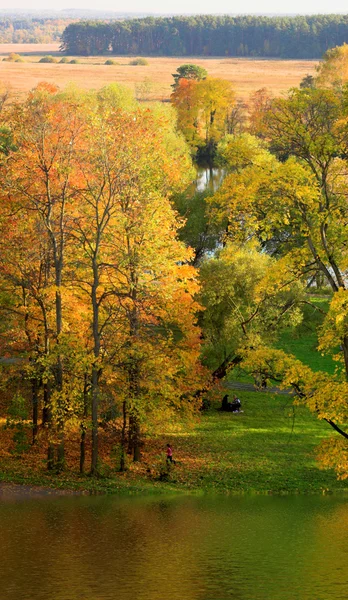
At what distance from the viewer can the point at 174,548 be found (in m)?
25.4

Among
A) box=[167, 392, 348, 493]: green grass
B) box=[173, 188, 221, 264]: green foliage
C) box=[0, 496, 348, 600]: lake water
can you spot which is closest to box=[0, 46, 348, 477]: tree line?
box=[167, 392, 348, 493]: green grass

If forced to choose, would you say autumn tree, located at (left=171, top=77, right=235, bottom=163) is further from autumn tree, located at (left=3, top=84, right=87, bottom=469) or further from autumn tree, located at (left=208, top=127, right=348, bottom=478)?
autumn tree, located at (left=208, top=127, right=348, bottom=478)

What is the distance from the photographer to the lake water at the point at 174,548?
20.7m

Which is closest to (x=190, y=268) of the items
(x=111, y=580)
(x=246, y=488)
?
(x=246, y=488)

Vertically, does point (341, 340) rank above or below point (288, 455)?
→ above

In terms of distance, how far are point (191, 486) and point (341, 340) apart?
378 inches

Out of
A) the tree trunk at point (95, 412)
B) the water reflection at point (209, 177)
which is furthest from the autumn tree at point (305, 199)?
the water reflection at point (209, 177)

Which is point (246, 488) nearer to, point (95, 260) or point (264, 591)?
point (95, 260)

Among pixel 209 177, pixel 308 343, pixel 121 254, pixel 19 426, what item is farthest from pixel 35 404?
pixel 209 177

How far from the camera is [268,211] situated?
1214 inches

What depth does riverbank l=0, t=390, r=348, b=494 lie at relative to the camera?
36156 millimetres

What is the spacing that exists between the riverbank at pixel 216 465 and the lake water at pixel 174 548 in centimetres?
255

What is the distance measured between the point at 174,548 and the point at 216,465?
1540 cm

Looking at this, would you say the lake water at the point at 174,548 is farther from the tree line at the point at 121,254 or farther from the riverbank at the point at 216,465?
the tree line at the point at 121,254
